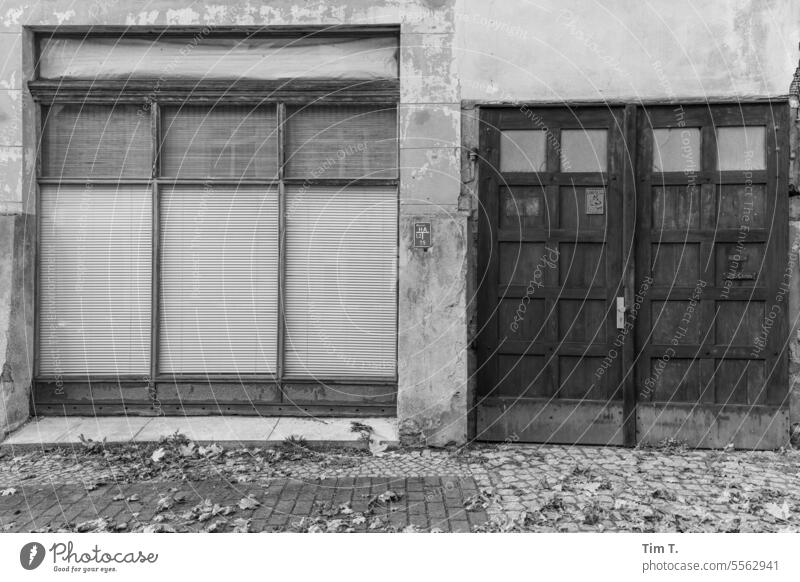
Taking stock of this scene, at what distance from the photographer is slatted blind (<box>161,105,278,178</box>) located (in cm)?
660

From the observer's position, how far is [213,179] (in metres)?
Answer: 6.57

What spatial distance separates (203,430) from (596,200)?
183 inches

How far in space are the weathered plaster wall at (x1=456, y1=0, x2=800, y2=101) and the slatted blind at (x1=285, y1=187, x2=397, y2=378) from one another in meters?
1.60


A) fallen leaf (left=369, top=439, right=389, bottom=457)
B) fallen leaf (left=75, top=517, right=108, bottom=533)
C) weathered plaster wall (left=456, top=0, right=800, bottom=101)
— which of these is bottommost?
fallen leaf (left=75, top=517, right=108, bottom=533)

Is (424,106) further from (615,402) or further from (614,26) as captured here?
(615,402)

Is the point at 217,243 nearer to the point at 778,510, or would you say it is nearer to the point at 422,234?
the point at 422,234

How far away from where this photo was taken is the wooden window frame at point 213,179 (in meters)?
6.51

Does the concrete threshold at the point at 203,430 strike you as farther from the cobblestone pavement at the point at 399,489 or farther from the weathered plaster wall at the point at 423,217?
the weathered plaster wall at the point at 423,217

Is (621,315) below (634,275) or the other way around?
below
